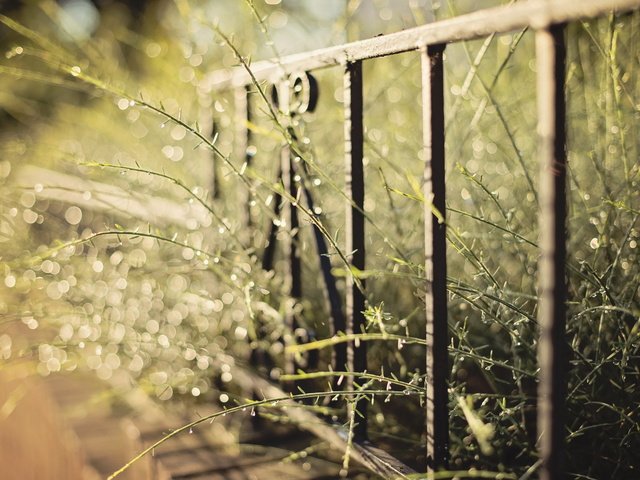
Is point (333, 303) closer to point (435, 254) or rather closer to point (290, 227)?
point (290, 227)

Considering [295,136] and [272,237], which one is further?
[272,237]

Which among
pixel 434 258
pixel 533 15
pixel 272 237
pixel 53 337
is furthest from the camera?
pixel 53 337

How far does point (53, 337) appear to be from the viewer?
2586 millimetres

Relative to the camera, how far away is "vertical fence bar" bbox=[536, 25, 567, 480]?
2.47ft

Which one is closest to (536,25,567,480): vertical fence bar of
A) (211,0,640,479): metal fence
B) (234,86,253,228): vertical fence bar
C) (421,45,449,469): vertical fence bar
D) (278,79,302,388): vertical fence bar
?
(211,0,640,479): metal fence

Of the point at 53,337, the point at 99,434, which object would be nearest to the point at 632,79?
the point at 99,434

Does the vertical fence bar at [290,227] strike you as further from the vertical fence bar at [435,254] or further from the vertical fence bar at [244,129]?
the vertical fence bar at [435,254]

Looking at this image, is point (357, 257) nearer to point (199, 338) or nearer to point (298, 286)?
point (298, 286)

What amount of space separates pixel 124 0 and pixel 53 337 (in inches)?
201

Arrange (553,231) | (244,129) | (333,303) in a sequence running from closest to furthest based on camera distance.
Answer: (553,231)
(333,303)
(244,129)

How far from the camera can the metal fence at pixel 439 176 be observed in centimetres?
76

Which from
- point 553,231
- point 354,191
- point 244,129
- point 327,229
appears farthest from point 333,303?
point 553,231

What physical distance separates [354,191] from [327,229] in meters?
0.24

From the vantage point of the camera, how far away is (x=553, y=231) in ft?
2.50
